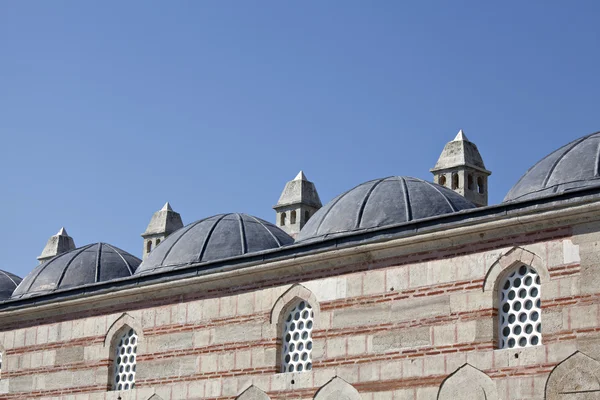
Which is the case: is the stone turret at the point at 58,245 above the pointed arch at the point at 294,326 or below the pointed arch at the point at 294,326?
above

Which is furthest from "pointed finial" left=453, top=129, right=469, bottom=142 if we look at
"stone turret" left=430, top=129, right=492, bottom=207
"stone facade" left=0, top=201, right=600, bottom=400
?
"stone facade" left=0, top=201, right=600, bottom=400

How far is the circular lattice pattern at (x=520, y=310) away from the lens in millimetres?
12133

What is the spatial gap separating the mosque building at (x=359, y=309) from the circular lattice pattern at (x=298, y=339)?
21 mm

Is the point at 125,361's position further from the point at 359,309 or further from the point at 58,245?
the point at 58,245

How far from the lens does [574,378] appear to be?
37.9 ft

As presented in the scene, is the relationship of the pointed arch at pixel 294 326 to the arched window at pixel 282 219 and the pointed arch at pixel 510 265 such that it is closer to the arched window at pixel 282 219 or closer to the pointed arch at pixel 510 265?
the pointed arch at pixel 510 265

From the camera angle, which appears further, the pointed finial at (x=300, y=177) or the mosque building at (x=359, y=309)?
the pointed finial at (x=300, y=177)

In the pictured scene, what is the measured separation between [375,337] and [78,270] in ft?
30.0

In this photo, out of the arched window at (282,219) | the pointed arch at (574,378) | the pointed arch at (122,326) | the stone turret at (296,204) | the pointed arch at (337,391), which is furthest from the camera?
the arched window at (282,219)

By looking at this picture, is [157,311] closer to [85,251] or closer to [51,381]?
[51,381]

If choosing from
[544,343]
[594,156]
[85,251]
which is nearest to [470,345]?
[544,343]

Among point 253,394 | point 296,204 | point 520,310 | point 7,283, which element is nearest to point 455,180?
point 296,204

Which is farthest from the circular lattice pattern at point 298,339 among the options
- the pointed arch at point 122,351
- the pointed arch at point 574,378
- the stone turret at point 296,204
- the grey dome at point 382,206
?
the stone turret at point 296,204

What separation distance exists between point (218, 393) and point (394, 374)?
3073mm
